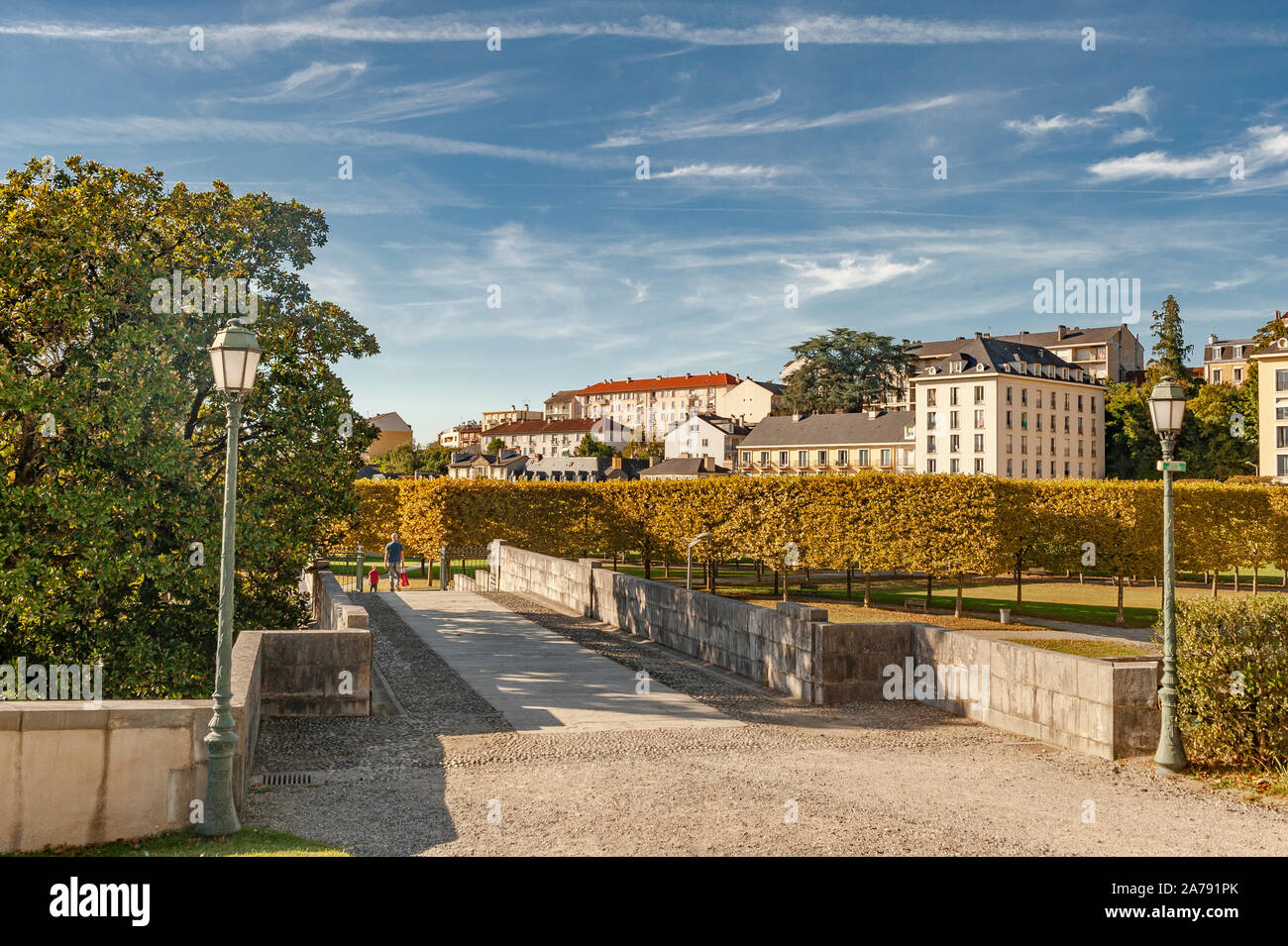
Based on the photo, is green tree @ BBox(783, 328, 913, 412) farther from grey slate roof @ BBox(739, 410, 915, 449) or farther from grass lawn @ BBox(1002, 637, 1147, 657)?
grass lawn @ BBox(1002, 637, 1147, 657)

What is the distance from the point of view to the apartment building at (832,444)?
105250mm

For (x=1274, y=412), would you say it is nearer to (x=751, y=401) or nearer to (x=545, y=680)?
(x=545, y=680)

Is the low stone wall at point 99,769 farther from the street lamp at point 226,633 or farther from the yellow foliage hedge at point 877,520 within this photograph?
the yellow foliage hedge at point 877,520

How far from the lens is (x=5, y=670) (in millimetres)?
15109

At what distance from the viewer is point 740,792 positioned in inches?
412

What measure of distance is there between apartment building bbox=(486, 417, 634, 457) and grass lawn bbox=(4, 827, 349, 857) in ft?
547

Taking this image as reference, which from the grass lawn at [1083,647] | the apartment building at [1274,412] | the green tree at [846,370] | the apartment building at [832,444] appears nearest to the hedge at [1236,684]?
the grass lawn at [1083,647]

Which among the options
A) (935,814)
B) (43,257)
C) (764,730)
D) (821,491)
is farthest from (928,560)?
(43,257)

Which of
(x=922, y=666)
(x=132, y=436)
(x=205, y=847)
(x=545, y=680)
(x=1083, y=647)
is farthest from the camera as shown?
(x=1083, y=647)

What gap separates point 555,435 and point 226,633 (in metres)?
178

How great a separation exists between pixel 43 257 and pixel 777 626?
13.8 m

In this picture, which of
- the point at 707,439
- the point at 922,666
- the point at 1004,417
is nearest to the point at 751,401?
the point at 707,439

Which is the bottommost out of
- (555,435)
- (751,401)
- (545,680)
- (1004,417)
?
(545,680)
